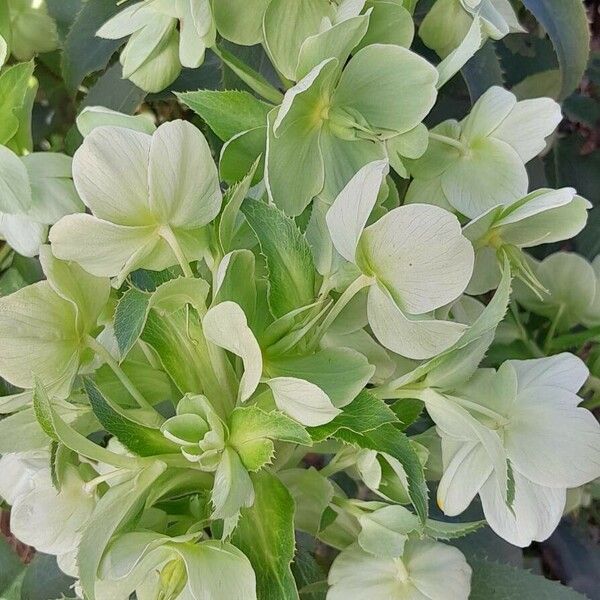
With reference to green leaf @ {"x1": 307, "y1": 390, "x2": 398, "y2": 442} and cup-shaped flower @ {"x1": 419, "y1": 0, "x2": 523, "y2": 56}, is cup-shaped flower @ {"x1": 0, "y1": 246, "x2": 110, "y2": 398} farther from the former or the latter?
cup-shaped flower @ {"x1": 419, "y1": 0, "x2": 523, "y2": 56}

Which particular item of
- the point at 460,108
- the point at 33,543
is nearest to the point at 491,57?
the point at 460,108

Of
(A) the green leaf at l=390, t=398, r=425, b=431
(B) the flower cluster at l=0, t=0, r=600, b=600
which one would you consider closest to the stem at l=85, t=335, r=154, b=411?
(B) the flower cluster at l=0, t=0, r=600, b=600

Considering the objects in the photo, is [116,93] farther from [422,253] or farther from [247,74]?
[422,253]

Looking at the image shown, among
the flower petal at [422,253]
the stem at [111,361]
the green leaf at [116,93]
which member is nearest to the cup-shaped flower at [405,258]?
the flower petal at [422,253]

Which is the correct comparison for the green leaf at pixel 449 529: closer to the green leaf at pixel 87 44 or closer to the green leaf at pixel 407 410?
the green leaf at pixel 407 410

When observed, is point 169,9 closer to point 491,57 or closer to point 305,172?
point 305,172
